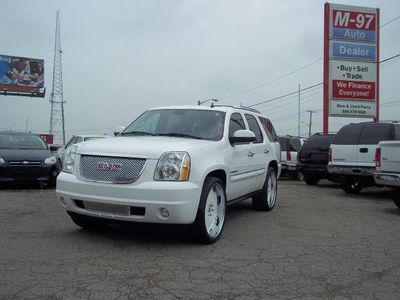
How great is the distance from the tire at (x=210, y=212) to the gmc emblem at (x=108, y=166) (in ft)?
3.47

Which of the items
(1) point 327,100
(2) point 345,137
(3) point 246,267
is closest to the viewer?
(3) point 246,267

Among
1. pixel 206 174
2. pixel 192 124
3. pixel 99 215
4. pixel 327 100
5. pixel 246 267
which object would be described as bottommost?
pixel 246 267

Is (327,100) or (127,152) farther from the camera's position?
(327,100)

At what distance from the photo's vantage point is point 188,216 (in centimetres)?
553

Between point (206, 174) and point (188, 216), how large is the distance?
62 cm

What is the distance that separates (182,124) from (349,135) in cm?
672

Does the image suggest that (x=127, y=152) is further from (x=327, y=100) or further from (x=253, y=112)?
(x=327, y=100)

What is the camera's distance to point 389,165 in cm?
916

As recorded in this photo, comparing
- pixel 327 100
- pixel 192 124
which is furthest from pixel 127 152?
pixel 327 100

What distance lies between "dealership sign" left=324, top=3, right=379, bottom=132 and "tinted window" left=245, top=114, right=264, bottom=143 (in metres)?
10.3

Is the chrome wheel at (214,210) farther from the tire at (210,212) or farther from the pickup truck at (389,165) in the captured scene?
the pickup truck at (389,165)

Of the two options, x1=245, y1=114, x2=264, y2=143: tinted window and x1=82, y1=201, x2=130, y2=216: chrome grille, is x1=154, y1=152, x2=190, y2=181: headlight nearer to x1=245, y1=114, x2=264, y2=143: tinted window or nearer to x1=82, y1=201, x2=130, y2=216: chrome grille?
x1=82, y1=201, x2=130, y2=216: chrome grille

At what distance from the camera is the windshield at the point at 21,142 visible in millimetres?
12406

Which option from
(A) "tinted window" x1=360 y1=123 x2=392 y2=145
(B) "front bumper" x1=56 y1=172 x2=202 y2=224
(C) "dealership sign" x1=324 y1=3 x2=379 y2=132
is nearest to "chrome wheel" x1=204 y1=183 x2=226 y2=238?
(B) "front bumper" x1=56 y1=172 x2=202 y2=224
